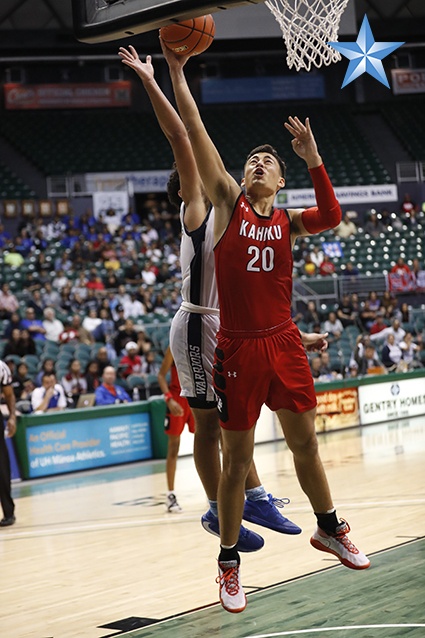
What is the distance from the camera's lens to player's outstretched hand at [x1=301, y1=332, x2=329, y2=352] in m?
5.41

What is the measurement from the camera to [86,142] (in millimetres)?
31156

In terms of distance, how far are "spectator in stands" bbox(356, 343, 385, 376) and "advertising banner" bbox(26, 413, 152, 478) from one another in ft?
18.6

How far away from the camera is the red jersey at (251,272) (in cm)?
499

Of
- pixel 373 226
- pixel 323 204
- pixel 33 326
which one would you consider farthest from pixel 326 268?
pixel 323 204

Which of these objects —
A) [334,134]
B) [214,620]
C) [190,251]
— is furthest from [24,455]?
[334,134]

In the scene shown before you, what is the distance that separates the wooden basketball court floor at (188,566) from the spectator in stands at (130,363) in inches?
130

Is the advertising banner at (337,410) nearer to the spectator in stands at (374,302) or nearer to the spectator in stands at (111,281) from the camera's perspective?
the spectator in stands at (374,302)

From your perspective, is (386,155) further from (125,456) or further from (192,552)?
(192,552)

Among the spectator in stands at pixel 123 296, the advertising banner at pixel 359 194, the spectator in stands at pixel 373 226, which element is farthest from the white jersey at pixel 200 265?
the advertising banner at pixel 359 194

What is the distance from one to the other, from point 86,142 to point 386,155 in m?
10.3

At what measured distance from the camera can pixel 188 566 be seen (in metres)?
8.41

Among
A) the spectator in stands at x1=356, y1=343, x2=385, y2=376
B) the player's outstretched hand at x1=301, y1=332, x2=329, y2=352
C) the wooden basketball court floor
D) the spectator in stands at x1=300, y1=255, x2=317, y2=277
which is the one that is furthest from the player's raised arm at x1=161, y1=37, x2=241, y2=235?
the spectator in stands at x1=300, y1=255, x2=317, y2=277

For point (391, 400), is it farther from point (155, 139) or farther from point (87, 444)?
point (155, 139)

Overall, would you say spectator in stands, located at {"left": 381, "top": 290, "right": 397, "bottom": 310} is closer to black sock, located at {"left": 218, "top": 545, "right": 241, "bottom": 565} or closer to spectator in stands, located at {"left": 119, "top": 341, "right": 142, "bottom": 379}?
spectator in stands, located at {"left": 119, "top": 341, "right": 142, "bottom": 379}
